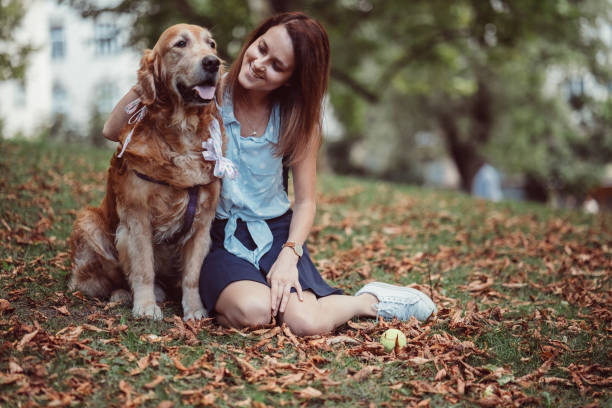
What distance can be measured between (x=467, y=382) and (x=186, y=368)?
4.58 ft

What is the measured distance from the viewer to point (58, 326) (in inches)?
117

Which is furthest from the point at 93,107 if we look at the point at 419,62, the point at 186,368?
the point at 186,368

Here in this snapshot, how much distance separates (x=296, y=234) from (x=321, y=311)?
0.52m

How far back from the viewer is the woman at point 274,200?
10.5 feet

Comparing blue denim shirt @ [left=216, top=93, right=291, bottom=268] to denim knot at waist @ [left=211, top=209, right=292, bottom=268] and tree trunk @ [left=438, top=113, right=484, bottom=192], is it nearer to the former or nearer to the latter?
denim knot at waist @ [left=211, top=209, right=292, bottom=268]

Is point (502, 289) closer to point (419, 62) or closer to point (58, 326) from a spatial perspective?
point (58, 326)

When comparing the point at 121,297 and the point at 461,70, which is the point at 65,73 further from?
the point at 121,297

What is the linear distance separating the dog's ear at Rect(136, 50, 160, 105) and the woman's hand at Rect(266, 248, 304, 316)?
1224 mm

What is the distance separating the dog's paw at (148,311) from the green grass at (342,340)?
5 cm

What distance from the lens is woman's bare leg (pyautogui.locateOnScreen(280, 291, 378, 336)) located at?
3.15 meters

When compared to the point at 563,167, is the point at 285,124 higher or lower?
higher

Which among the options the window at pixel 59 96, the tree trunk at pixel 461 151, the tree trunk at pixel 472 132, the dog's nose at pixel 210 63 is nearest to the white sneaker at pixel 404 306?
the dog's nose at pixel 210 63

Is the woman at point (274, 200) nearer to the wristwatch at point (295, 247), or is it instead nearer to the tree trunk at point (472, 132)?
the wristwatch at point (295, 247)

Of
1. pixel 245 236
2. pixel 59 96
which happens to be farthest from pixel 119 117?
pixel 59 96
